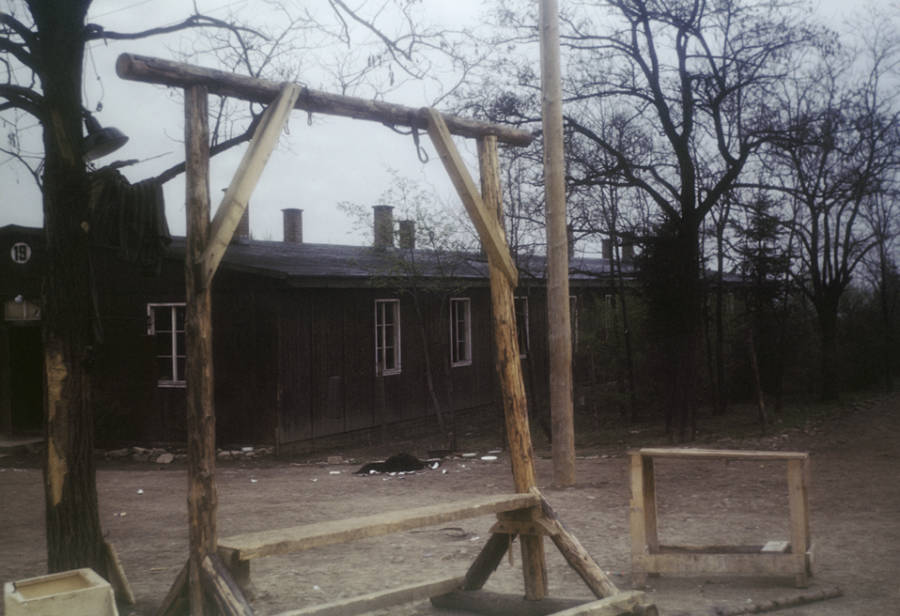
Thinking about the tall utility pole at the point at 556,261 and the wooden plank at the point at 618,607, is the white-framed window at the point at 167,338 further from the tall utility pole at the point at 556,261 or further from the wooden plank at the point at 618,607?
the wooden plank at the point at 618,607

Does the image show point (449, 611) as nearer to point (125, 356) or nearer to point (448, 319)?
point (125, 356)

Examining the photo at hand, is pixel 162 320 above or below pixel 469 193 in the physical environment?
below

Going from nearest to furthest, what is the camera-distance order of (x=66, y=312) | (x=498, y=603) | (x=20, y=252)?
(x=498, y=603) < (x=66, y=312) < (x=20, y=252)

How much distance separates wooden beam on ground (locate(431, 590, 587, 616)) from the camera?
239 inches

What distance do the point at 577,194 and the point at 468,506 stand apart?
1095 centimetres

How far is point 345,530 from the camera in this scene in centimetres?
522

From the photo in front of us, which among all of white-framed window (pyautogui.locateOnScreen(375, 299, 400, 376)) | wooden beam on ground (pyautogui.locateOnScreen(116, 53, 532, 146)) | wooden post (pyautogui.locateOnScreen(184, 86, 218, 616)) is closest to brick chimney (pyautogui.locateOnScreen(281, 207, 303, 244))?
white-framed window (pyautogui.locateOnScreen(375, 299, 400, 376))

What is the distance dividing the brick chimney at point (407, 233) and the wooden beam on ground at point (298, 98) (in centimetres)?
972

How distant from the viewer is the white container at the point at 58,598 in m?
4.45

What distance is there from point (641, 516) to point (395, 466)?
22.7 ft

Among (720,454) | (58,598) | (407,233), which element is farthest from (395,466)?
(58,598)

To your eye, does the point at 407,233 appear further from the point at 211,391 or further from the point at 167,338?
the point at 211,391

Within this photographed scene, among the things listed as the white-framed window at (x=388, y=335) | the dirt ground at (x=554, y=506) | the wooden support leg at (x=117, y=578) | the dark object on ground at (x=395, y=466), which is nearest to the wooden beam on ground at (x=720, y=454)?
the dirt ground at (x=554, y=506)

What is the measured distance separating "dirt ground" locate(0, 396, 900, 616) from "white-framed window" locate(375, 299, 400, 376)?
2.78m
